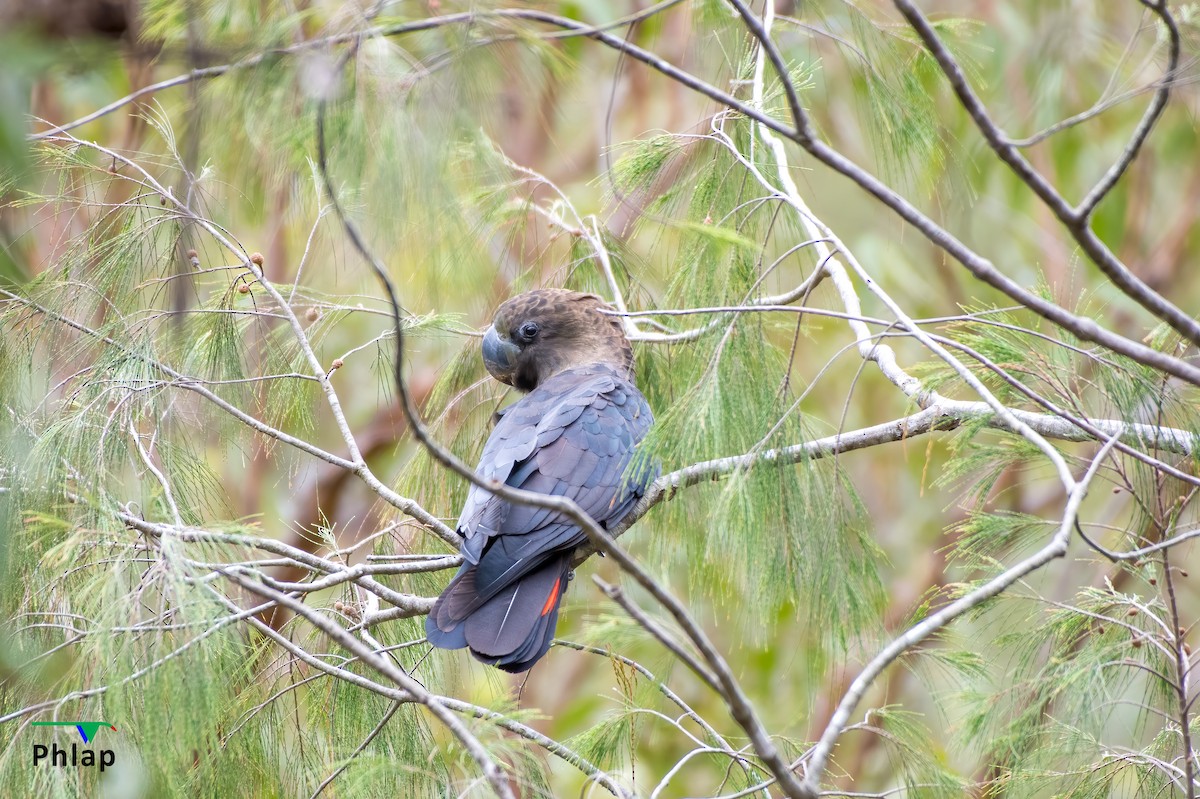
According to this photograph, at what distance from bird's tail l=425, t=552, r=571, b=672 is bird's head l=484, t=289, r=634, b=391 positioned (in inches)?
37.7

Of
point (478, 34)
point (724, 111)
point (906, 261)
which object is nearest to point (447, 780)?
point (478, 34)

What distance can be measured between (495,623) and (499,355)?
Answer: 1079mm

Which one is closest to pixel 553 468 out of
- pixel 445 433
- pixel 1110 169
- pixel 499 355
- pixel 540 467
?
pixel 540 467

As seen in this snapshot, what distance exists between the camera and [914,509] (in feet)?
23.0

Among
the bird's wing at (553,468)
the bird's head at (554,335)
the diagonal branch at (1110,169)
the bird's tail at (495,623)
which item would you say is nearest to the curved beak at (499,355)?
the bird's head at (554,335)

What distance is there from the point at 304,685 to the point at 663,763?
12.5 feet

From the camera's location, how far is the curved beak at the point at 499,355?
10.2 ft

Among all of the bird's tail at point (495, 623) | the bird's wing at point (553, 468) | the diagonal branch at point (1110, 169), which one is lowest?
the bird's tail at point (495, 623)

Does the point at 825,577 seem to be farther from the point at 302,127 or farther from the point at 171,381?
the point at 171,381

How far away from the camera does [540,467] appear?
264 cm

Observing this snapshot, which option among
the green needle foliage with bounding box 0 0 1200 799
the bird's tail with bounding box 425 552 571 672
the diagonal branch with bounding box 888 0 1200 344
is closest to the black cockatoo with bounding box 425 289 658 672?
the bird's tail with bounding box 425 552 571 672

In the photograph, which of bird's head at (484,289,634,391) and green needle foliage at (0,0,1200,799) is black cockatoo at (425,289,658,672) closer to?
bird's head at (484,289,634,391)

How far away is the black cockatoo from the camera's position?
7.43 ft

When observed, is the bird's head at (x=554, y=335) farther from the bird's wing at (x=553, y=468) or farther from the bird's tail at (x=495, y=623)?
the bird's tail at (x=495, y=623)
